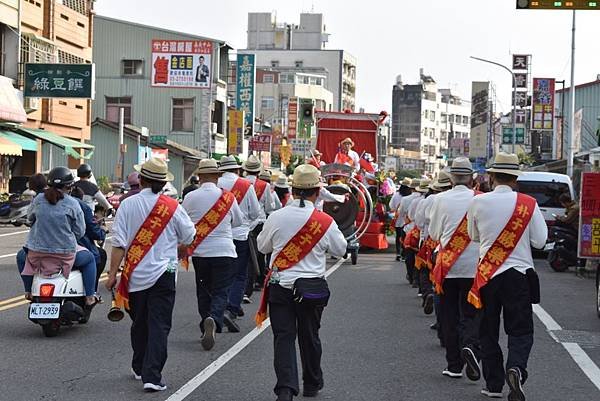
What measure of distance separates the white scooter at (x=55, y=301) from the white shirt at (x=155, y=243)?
2.52m

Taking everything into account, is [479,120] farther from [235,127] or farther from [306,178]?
[306,178]

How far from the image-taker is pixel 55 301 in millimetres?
10836

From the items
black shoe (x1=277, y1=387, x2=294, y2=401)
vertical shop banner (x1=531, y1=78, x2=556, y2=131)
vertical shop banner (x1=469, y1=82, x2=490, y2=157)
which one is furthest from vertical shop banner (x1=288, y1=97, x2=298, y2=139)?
black shoe (x1=277, y1=387, x2=294, y2=401)

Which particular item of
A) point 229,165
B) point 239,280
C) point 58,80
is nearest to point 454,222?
point 239,280

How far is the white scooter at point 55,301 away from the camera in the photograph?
10.8m

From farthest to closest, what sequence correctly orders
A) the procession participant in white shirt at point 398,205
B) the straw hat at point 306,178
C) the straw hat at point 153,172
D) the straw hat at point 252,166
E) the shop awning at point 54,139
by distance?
the shop awning at point 54,139 < the procession participant in white shirt at point 398,205 < the straw hat at point 252,166 < the straw hat at point 153,172 < the straw hat at point 306,178

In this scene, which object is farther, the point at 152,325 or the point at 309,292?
the point at 152,325

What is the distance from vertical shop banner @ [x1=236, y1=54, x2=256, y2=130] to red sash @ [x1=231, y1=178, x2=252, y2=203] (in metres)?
51.6

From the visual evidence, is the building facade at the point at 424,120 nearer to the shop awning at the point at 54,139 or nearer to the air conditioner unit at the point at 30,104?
the shop awning at the point at 54,139

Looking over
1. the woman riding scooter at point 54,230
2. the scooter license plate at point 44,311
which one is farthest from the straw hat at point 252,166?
the scooter license plate at point 44,311

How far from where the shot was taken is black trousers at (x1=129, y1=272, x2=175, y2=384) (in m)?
8.40

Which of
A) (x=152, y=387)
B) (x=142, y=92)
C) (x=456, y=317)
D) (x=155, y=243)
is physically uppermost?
(x=142, y=92)

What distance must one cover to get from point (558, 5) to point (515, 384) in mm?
13093

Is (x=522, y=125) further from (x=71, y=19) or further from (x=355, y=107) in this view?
(x=355, y=107)
